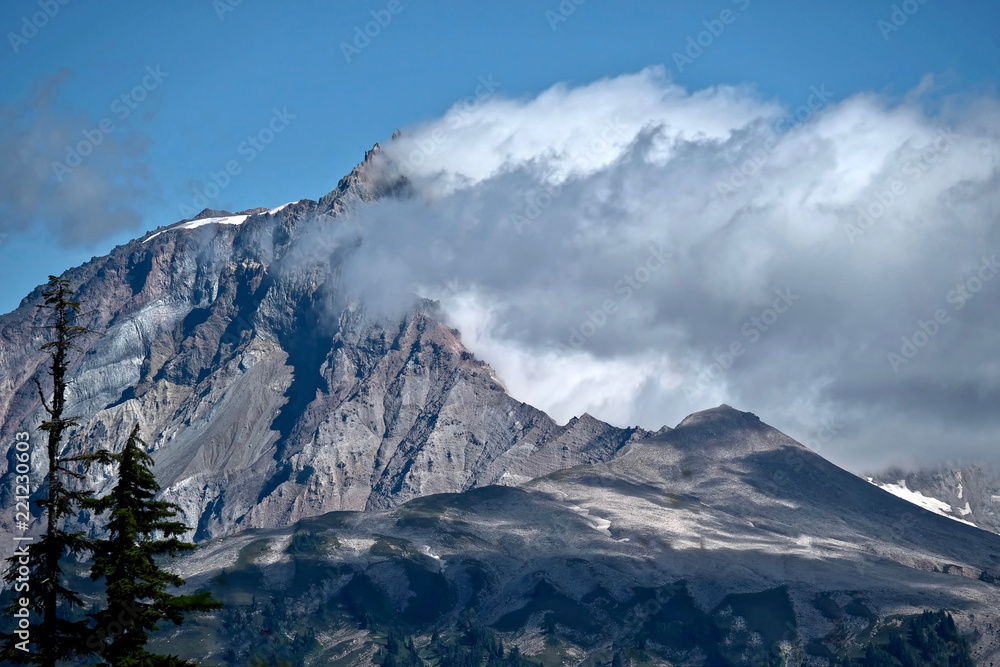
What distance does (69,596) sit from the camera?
6512cm

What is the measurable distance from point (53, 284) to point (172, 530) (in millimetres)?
15557

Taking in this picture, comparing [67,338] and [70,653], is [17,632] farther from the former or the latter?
[67,338]

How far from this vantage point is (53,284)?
2817 inches

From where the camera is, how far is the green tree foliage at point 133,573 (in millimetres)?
68312

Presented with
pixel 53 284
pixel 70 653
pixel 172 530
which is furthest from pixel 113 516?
pixel 53 284

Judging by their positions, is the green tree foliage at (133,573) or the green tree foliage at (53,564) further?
the green tree foliage at (133,573)

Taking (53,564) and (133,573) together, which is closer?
(53,564)

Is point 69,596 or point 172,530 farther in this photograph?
point 172,530

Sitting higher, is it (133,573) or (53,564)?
(53,564)

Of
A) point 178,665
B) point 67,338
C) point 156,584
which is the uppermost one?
point 67,338

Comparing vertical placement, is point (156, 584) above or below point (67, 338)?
below

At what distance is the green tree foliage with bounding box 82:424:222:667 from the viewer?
68312 mm

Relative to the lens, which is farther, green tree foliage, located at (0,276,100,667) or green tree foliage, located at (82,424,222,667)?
green tree foliage, located at (82,424,222,667)

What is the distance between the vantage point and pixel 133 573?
69.8m
